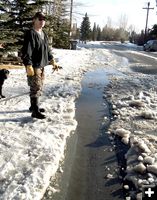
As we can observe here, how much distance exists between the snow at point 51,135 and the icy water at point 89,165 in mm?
143

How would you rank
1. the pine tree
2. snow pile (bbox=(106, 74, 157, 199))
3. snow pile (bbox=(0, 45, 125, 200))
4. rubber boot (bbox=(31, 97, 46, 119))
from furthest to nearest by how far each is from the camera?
the pine tree < rubber boot (bbox=(31, 97, 46, 119)) < snow pile (bbox=(106, 74, 157, 199)) < snow pile (bbox=(0, 45, 125, 200))

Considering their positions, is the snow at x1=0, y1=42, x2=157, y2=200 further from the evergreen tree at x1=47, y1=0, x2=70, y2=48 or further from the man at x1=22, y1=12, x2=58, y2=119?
the evergreen tree at x1=47, y1=0, x2=70, y2=48

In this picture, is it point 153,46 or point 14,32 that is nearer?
point 14,32

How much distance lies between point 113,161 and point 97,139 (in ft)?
3.36

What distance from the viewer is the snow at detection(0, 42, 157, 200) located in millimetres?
4363

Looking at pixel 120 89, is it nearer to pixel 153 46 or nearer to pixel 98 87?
pixel 98 87

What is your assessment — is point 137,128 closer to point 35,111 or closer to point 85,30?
point 35,111

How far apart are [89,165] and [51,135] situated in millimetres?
1024

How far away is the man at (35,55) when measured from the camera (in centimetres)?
656

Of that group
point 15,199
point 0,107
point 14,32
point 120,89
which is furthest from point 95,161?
point 14,32

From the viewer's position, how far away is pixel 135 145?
560 centimetres

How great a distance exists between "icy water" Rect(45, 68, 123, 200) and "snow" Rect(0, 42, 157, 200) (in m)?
0.14

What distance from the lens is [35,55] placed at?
684 cm

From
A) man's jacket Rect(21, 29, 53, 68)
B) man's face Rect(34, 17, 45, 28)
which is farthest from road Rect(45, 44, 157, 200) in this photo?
man's face Rect(34, 17, 45, 28)
